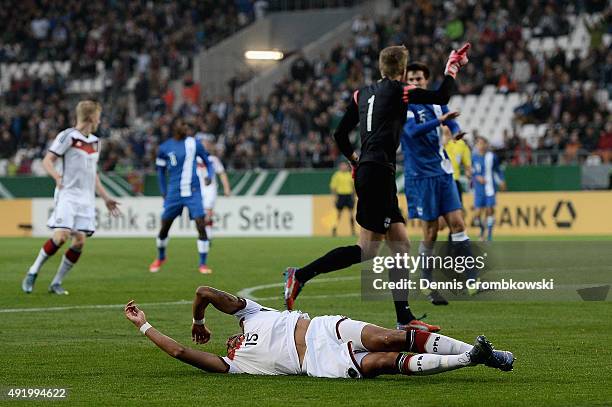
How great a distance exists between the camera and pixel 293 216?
34.8 meters

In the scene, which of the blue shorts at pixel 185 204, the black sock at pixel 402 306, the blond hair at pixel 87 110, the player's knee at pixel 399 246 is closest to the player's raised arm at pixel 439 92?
the player's knee at pixel 399 246

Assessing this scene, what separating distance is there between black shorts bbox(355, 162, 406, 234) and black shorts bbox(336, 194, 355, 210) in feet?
77.7

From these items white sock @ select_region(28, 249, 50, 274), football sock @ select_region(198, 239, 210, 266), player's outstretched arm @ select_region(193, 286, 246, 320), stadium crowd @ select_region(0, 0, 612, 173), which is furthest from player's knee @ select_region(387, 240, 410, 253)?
stadium crowd @ select_region(0, 0, 612, 173)

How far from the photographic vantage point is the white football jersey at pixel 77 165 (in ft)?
49.3

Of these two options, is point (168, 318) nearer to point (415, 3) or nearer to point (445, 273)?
point (445, 273)

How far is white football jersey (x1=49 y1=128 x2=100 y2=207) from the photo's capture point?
15023 mm

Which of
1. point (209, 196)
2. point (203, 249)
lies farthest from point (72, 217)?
point (209, 196)

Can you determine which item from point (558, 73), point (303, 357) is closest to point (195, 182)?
point (303, 357)

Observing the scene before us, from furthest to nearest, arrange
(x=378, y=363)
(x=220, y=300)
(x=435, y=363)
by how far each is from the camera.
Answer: (x=220, y=300) < (x=378, y=363) < (x=435, y=363)

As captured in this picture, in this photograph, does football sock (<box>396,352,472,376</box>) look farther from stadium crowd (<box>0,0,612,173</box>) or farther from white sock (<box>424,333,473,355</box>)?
stadium crowd (<box>0,0,612,173</box>)

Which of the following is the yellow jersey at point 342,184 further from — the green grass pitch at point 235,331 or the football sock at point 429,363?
the football sock at point 429,363

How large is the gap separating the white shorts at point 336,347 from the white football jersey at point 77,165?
7.82 m

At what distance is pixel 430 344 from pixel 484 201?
2100 centimetres

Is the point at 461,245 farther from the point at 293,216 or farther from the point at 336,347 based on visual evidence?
the point at 293,216
